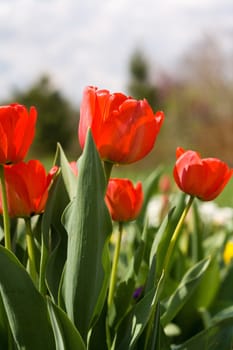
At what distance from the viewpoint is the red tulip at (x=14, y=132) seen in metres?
0.78

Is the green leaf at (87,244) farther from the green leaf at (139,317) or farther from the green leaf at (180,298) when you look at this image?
the green leaf at (180,298)

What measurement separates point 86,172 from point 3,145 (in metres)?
0.11

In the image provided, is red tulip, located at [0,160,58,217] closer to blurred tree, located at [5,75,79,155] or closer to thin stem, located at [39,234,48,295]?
thin stem, located at [39,234,48,295]

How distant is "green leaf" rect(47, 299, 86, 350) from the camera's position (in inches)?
29.9

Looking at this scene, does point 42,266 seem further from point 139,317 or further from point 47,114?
point 47,114

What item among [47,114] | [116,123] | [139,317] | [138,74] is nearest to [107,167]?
[116,123]

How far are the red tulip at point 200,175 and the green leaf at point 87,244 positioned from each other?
129 mm

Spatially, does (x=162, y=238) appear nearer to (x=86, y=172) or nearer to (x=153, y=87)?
(x=86, y=172)

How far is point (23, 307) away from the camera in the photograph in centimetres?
78

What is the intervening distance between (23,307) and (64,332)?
58 mm

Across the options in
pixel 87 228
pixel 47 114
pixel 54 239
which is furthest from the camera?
pixel 47 114

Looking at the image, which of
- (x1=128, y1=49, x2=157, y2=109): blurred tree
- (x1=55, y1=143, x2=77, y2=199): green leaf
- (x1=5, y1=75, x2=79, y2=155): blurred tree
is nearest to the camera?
(x1=55, y1=143, x2=77, y2=199): green leaf

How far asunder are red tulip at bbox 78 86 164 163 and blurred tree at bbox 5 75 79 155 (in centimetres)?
1852

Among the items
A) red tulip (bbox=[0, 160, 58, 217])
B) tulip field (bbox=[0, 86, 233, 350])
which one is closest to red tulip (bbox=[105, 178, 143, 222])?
tulip field (bbox=[0, 86, 233, 350])
